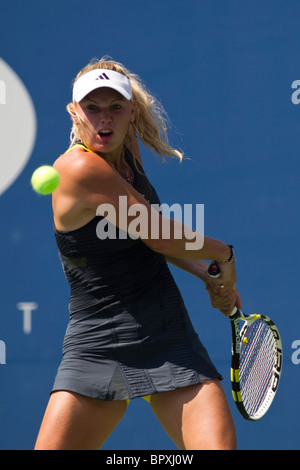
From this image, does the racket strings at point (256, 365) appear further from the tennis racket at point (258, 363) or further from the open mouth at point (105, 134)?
the open mouth at point (105, 134)

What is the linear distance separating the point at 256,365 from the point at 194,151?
4.07 ft

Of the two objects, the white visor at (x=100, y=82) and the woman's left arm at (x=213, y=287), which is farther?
the woman's left arm at (x=213, y=287)

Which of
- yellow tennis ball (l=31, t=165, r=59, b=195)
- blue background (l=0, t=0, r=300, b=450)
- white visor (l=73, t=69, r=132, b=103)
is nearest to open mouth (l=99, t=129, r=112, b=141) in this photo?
white visor (l=73, t=69, r=132, b=103)

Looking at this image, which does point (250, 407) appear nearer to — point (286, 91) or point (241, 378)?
point (241, 378)

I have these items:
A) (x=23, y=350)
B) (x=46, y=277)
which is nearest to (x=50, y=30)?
(x=46, y=277)

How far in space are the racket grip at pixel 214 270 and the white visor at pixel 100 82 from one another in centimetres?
58

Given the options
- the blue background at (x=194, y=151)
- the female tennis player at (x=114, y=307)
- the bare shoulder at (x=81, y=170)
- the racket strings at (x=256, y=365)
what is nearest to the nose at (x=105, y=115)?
the female tennis player at (x=114, y=307)

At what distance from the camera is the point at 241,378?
3.05 metres

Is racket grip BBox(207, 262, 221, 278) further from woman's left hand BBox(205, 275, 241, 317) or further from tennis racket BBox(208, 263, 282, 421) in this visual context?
tennis racket BBox(208, 263, 282, 421)

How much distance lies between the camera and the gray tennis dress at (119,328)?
2.44 metres

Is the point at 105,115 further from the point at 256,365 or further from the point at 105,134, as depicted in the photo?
the point at 256,365

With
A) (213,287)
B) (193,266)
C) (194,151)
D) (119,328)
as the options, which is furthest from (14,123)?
(119,328)

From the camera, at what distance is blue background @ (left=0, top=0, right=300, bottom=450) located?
398 centimetres

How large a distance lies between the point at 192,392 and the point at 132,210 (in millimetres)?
555
